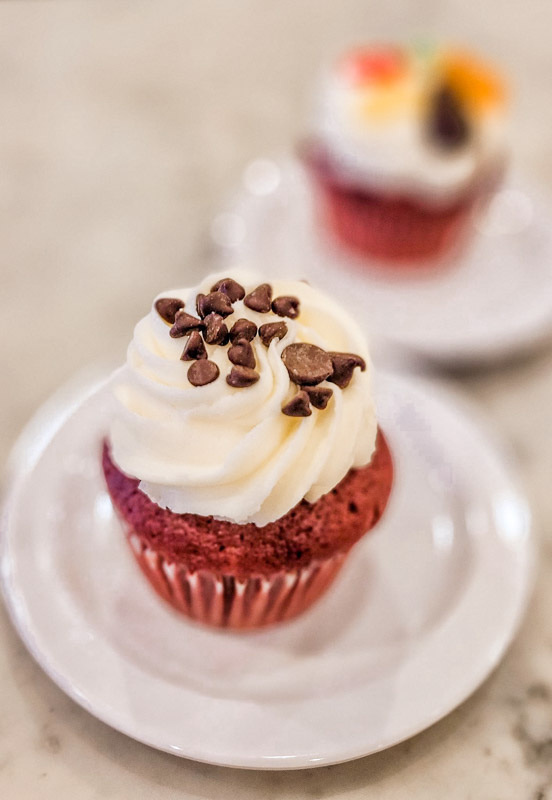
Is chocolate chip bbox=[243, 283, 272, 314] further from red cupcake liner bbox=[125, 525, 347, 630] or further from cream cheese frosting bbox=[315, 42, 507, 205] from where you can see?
cream cheese frosting bbox=[315, 42, 507, 205]

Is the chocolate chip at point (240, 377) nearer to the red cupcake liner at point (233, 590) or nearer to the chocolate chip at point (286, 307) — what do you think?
the chocolate chip at point (286, 307)

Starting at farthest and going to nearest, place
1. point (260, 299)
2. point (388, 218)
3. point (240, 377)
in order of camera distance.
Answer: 1. point (388, 218)
2. point (260, 299)
3. point (240, 377)

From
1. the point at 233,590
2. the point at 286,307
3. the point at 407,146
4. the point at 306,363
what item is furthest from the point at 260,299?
the point at 407,146

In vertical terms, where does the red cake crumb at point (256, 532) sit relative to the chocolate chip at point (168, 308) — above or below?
below

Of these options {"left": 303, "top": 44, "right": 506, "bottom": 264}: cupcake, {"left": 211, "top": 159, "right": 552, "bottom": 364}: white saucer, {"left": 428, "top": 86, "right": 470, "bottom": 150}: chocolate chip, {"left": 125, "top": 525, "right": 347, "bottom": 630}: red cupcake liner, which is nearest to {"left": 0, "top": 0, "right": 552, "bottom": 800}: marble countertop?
{"left": 211, "top": 159, "right": 552, "bottom": 364}: white saucer

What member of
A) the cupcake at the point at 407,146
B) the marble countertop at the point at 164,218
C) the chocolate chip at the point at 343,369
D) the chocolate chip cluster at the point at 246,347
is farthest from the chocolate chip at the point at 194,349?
the cupcake at the point at 407,146

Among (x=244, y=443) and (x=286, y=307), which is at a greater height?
(x=286, y=307)

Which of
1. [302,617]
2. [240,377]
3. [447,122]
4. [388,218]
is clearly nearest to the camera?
[240,377]

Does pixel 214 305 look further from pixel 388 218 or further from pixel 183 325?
pixel 388 218
